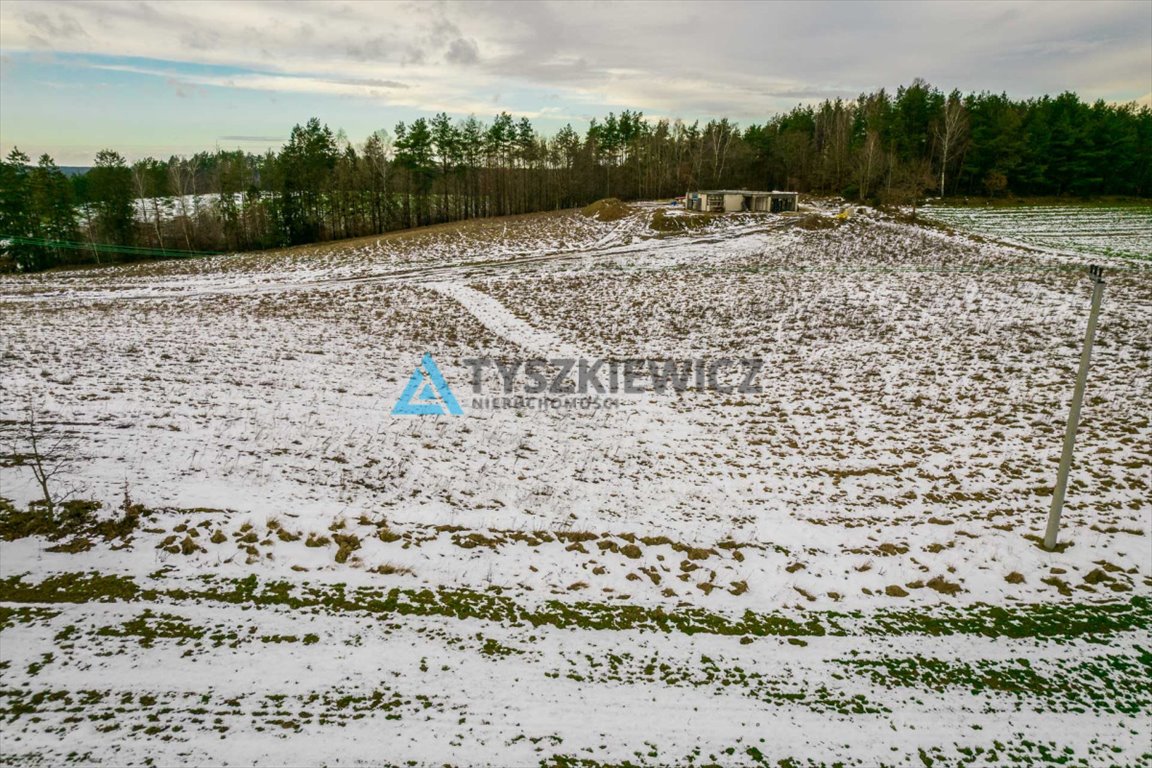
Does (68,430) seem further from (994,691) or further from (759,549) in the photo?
(994,691)

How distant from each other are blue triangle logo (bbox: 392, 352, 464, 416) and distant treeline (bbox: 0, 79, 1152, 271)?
46.9 m

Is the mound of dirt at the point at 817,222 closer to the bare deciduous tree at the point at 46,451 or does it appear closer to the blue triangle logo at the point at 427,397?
the blue triangle logo at the point at 427,397

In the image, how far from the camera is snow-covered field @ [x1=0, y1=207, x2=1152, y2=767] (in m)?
7.27

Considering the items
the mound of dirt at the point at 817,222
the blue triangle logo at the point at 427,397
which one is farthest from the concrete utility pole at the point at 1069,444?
the mound of dirt at the point at 817,222

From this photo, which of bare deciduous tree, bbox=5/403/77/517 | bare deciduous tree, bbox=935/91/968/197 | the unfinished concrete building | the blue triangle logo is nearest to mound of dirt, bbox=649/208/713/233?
the unfinished concrete building

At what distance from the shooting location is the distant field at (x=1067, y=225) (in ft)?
131

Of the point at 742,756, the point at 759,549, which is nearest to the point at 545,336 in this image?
the point at 759,549

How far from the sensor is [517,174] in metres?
73.8

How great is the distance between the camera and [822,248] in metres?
41.9

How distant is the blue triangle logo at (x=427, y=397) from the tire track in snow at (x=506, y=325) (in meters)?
4.70

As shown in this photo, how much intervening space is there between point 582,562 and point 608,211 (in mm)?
52257

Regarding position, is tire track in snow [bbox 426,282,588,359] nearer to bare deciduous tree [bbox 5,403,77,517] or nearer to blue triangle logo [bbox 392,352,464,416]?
blue triangle logo [bbox 392,352,464,416]

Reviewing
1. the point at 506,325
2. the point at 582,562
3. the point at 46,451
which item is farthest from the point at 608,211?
the point at 582,562

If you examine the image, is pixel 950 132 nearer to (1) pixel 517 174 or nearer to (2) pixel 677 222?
(2) pixel 677 222
